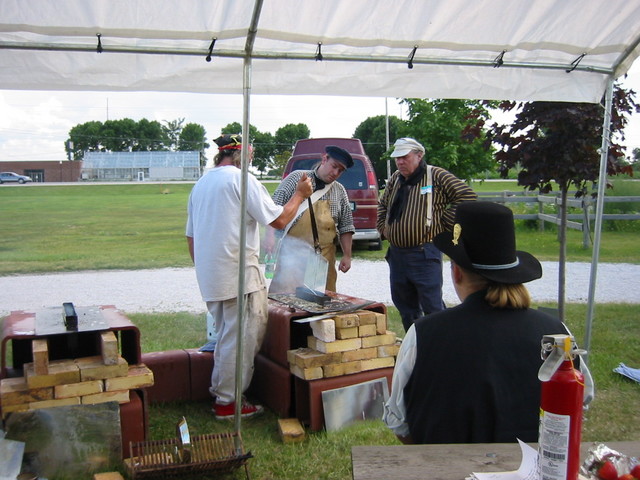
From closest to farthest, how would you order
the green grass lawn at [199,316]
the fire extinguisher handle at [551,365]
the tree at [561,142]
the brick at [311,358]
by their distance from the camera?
1. the fire extinguisher handle at [551,365]
2. the green grass lawn at [199,316]
3. the brick at [311,358]
4. the tree at [561,142]

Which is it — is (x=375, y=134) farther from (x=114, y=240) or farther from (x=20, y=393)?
(x=20, y=393)

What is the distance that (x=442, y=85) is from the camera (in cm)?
402

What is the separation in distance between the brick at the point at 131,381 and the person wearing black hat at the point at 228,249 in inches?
27.1

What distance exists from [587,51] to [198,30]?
93.3 inches

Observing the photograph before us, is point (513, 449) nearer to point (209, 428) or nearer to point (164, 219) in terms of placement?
point (209, 428)

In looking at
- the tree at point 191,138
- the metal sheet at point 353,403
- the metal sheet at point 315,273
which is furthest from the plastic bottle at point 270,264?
the tree at point 191,138

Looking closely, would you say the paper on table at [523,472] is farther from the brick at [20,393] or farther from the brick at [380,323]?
the brick at [380,323]

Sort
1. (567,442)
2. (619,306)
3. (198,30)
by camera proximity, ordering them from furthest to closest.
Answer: (619,306) < (198,30) < (567,442)

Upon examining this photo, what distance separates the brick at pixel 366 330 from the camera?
4.16 meters

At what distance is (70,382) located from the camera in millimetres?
3309

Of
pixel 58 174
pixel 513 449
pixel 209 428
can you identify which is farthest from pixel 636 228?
pixel 58 174

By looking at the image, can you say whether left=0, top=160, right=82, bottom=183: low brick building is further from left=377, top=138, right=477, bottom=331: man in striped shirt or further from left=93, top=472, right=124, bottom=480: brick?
left=93, top=472, right=124, bottom=480: brick

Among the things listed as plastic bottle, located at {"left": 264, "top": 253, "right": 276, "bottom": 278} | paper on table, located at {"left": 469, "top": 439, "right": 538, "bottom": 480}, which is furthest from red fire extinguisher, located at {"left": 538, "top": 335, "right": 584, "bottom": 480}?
plastic bottle, located at {"left": 264, "top": 253, "right": 276, "bottom": 278}

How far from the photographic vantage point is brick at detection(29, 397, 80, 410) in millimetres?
3260
